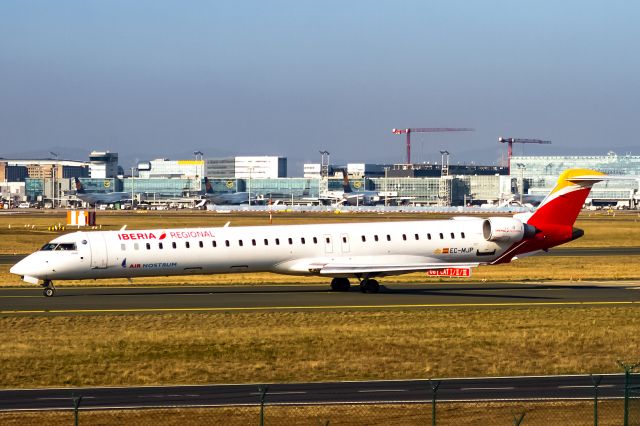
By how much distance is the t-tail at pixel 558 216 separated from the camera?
48.8m

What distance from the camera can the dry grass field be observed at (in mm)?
28141

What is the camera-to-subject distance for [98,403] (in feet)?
78.8

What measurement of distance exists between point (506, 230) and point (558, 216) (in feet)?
10.1

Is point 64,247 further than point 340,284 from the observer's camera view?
No

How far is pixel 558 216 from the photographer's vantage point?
49.4 m

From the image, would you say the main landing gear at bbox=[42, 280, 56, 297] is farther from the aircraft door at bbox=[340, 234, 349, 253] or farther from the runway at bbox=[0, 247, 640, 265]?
the runway at bbox=[0, 247, 640, 265]

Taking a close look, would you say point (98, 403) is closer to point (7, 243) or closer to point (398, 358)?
point (398, 358)

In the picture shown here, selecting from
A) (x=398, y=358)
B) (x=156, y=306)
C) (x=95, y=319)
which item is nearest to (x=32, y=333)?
(x=95, y=319)

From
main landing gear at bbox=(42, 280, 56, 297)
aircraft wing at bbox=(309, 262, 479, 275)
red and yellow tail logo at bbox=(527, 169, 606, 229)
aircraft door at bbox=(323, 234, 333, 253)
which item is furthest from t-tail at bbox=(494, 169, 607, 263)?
main landing gear at bbox=(42, 280, 56, 297)

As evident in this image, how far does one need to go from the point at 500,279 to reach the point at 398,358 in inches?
1019

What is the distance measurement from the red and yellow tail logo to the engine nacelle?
1.08 meters

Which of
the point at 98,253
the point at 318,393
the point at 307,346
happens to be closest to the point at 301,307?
the point at 307,346

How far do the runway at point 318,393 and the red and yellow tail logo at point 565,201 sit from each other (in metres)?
22.6

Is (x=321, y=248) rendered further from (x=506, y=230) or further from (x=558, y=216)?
(x=558, y=216)
